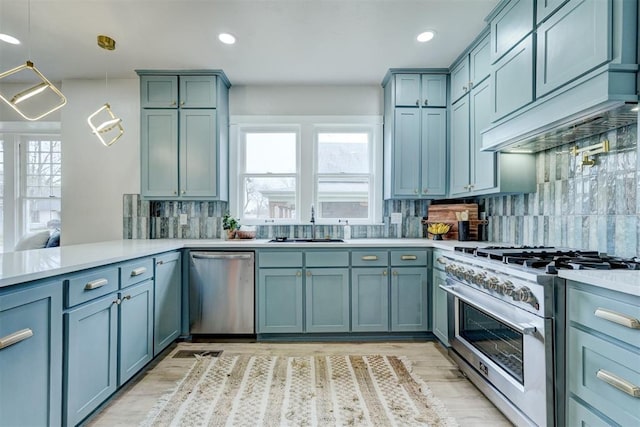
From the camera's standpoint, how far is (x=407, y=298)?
2830mm

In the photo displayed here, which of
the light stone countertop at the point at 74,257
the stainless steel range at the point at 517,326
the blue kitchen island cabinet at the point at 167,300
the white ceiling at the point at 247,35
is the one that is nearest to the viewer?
the light stone countertop at the point at 74,257

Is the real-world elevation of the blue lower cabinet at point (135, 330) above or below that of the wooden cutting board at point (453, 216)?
below

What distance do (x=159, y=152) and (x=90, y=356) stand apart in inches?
84.6

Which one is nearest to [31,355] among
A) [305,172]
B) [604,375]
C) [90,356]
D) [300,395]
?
[90,356]

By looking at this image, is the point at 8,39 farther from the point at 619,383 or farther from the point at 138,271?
the point at 619,383

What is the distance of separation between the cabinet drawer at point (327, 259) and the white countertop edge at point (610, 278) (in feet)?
5.53

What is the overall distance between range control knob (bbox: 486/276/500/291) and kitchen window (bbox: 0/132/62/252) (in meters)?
4.71

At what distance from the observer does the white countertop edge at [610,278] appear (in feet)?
3.55

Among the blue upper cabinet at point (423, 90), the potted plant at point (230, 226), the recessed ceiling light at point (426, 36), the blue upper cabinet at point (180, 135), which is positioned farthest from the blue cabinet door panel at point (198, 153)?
the recessed ceiling light at point (426, 36)

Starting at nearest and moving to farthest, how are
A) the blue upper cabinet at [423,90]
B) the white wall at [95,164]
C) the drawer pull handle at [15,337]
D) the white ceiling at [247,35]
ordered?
the drawer pull handle at [15,337]
the white ceiling at [247,35]
the blue upper cabinet at [423,90]
the white wall at [95,164]

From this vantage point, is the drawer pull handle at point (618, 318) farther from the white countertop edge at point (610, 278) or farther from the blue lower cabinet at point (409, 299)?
the blue lower cabinet at point (409, 299)

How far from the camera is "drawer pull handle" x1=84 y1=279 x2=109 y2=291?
63.8 inches

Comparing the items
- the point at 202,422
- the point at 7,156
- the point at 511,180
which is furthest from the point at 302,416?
the point at 7,156

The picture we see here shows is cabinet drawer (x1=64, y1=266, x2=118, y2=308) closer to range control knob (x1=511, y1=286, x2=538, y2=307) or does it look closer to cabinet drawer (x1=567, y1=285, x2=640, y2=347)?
range control knob (x1=511, y1=286, x2=538, y2=307)
